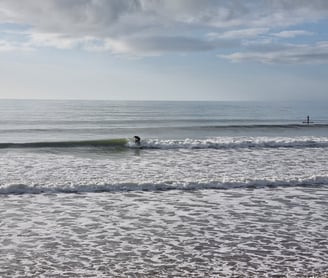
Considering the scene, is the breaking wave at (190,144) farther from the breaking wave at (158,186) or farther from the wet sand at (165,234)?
the wet sand at (165,234)

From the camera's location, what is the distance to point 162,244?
29.1 ft

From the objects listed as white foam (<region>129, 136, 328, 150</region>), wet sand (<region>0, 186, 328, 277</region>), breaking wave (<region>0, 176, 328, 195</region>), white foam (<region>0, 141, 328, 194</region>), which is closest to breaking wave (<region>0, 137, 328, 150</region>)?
white foam (<region>129, 136, 328, 150</region>)

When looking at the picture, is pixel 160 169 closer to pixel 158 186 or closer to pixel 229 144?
pixel 158 186

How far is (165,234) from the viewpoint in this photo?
9.56 meters

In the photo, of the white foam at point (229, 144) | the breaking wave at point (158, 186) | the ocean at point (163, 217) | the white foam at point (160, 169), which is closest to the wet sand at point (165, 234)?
the ocean at point (163, 217)

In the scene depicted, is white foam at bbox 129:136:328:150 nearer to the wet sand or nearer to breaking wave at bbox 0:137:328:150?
breaking wave at bbox 0:137:328:150

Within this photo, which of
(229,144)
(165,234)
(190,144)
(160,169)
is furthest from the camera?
(229,144)

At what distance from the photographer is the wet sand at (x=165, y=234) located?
7539 millimetres

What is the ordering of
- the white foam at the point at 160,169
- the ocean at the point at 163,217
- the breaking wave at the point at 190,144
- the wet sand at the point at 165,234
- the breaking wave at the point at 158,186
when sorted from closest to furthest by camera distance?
the wet sand at the point at 165,234 → the ocean at the point at 163,217 → the breaking wave at the point at 158,186 → the white foam at the point at 160,169 → the breaking wave at the point at 190,144

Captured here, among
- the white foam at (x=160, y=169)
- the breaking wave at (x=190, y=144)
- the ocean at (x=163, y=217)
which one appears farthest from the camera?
the breaking wave at (x=190, y=144)

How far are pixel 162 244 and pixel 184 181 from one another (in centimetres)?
681

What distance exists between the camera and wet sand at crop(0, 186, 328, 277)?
754cm

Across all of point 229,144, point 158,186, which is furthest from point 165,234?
point 229,144

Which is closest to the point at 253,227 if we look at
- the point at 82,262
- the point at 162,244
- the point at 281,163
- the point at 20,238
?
the point at 162,244
